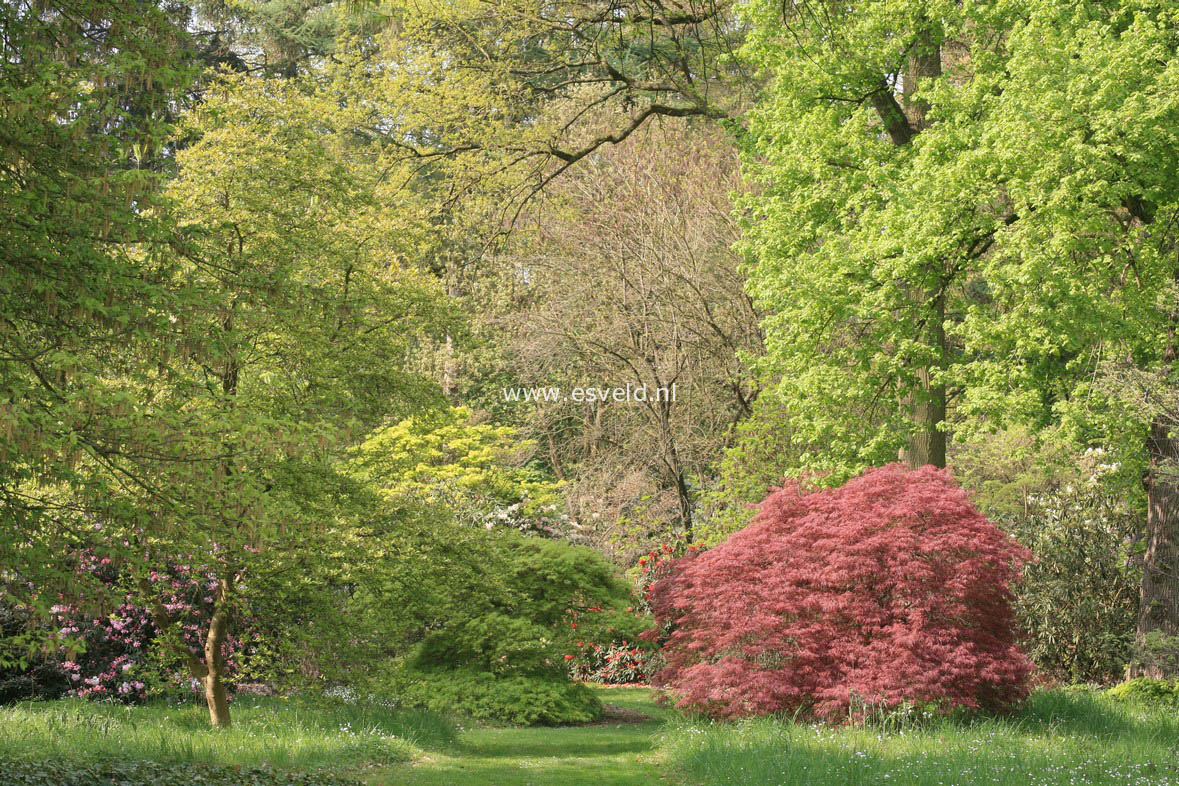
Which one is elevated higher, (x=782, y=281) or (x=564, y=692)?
(x=782, y=281)

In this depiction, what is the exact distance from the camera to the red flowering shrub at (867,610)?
434 inches

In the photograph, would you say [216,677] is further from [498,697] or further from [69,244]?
[69,244]

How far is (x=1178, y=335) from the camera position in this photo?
42.9 ft

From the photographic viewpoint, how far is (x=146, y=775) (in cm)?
814

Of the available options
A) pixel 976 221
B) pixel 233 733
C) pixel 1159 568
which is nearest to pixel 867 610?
pixel 1159 568

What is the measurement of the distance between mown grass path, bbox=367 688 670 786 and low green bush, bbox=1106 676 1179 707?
540cm

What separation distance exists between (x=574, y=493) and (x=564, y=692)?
9.39 metres

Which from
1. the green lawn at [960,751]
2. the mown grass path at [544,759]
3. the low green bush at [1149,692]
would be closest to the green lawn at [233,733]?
the mown grass path at [544,759]

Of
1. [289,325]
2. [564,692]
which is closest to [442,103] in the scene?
[289,325]

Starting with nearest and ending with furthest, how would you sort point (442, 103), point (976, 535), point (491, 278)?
point (976, 535) < point (442, 103) < point (491, 278)

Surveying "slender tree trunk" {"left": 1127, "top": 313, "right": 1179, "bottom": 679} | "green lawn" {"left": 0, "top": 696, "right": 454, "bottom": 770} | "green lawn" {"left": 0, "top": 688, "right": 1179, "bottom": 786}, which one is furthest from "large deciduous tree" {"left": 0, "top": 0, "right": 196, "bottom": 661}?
"slender tree trunk" {"left": 1127, "top": 313, "right": 1179, "bottom": 679}

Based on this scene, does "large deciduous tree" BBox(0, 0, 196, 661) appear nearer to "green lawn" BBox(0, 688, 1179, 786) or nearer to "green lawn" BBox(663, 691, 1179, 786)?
"green lawn" BBox(0, 688, 1179, 786)

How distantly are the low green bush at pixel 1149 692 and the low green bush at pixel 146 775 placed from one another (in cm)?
880

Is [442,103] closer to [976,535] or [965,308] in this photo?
[965,308]
